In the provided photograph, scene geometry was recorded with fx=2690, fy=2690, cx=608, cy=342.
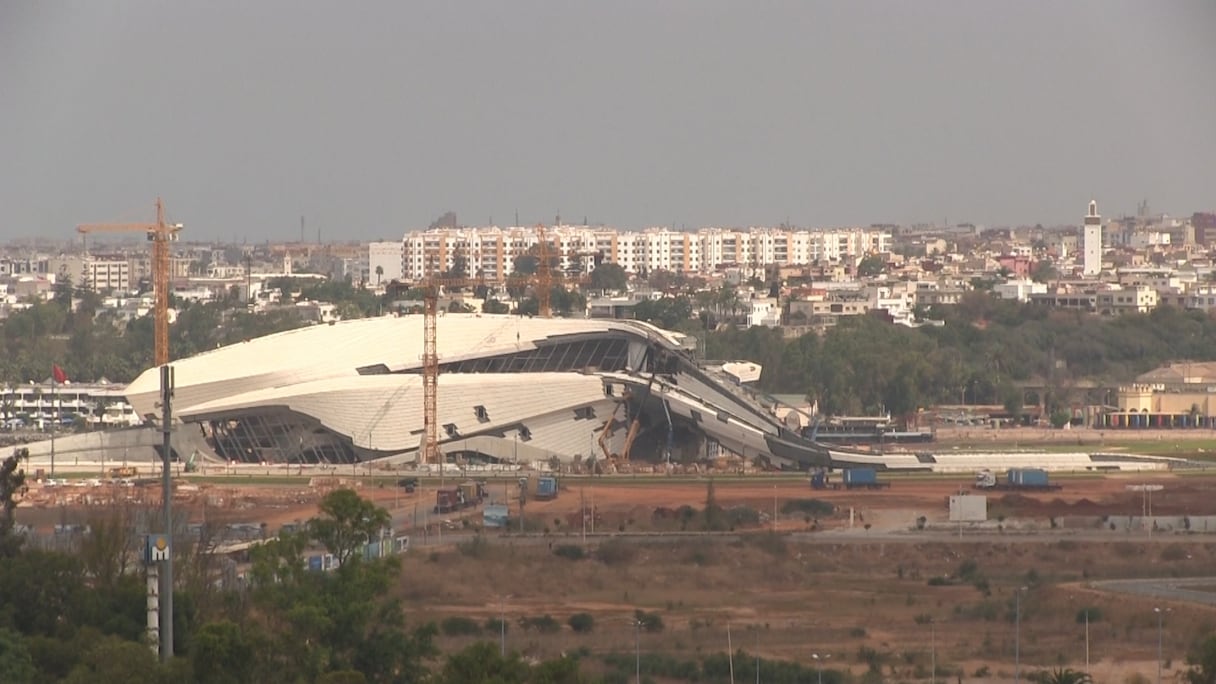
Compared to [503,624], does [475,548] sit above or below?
above

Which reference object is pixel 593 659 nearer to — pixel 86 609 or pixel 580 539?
pixel 86 609

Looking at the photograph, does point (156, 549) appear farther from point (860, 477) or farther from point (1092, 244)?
point (1092, 244)

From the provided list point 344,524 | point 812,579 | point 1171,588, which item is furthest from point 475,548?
point 344,524

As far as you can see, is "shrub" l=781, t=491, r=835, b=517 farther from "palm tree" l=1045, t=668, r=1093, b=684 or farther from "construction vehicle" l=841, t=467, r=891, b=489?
"palm tree" l=1045, t=668, r=1093, b=684

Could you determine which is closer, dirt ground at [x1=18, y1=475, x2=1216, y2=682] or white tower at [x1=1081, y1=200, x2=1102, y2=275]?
Result: dirt ground at [x1=18, y1=475, x2=1216, y2=682]

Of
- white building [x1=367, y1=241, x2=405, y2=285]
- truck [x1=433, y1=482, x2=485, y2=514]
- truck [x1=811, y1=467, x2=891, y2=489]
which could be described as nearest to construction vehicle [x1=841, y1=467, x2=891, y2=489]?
truck [x1=811, y1=467, x2=891, y2=489]

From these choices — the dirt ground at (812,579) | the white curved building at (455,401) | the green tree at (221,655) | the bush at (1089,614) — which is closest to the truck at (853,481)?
the dirt ground at (812,579)

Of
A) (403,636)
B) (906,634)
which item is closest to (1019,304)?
(906,634)
